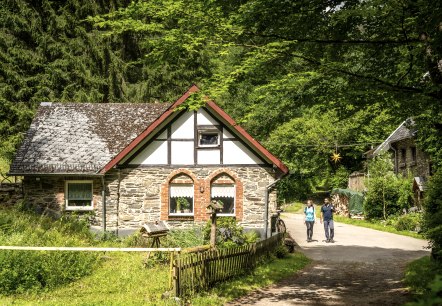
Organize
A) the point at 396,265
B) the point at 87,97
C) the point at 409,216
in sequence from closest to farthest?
1. the point at 396,265
2. the point at 409,216
3. the point at 87,97

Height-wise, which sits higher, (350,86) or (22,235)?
(350,86)

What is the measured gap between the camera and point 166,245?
1814cm

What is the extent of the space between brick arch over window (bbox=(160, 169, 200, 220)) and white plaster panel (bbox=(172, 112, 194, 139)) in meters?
1.51

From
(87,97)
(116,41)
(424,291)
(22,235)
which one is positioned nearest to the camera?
(424,291)

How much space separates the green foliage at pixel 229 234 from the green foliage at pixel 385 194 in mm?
15710

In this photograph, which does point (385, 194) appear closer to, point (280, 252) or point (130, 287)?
point (280, 252)

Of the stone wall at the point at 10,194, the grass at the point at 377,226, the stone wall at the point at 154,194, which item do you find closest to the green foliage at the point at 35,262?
the stone wall at the point at 154,194

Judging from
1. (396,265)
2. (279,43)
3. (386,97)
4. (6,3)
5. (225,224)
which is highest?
(6,3)

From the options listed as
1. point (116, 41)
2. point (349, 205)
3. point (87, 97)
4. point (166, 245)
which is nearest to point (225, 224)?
point (166, 245)

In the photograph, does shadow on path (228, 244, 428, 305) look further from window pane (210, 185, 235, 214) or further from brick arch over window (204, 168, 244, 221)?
window pane (210, 185, 235, 214)

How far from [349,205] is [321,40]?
1268 inches

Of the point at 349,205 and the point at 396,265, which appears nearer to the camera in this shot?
the point at 396,265

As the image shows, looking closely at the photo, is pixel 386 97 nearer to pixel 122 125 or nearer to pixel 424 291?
pixel 424 291

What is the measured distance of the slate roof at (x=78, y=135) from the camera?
68.6 feet
